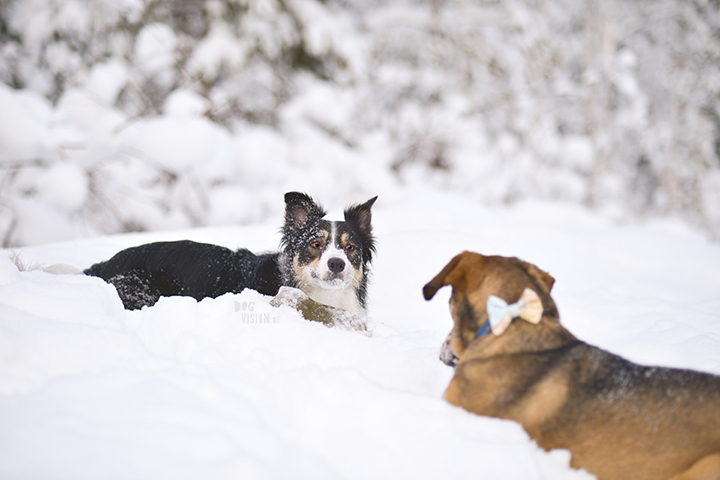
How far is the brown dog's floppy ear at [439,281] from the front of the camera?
7.42 ft

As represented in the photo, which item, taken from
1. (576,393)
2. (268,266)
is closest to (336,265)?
(268,266)

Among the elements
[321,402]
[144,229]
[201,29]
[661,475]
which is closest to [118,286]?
[321,402]

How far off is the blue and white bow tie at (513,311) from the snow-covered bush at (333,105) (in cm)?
577

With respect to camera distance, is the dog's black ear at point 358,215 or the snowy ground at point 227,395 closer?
the snowy ground at point 227,395

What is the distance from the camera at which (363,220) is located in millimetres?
4406

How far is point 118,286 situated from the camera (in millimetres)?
3566

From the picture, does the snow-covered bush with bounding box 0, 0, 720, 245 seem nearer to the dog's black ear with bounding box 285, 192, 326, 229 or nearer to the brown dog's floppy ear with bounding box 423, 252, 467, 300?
the dog's black ear with bounding box 285, 192, 326, 229

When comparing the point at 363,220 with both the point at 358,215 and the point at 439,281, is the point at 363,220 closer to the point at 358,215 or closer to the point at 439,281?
the point at 358,215

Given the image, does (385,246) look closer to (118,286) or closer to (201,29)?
(118,286)

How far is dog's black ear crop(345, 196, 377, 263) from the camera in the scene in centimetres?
434

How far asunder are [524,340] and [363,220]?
2536mm

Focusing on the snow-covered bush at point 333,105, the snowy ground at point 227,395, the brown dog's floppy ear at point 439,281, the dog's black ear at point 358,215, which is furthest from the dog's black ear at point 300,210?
the snow-covered bush at point 333,105

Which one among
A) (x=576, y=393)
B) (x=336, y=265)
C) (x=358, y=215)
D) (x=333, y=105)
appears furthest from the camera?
(x=333, y=105)

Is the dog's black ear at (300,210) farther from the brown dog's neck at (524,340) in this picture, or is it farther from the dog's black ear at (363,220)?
the brown dog's neck at (524,340)
